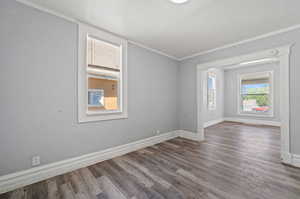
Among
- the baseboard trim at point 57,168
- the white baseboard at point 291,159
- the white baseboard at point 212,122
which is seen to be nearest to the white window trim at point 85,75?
the baseboard trim at point 57,168

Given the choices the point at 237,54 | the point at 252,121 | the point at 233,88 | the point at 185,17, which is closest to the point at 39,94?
the point at 185,17

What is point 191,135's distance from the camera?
11.7 feet

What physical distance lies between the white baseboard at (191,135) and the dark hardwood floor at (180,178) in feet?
2.53

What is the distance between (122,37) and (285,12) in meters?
2.78

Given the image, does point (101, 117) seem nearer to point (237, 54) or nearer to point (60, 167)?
point (60, 167)

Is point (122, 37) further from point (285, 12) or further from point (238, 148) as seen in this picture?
point (238, 148)

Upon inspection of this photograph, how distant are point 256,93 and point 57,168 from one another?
7.72 metres

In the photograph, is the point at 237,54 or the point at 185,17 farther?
the point at 237,54

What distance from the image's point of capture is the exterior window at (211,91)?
17.5 ft

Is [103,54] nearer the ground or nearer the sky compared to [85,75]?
nearer the sky

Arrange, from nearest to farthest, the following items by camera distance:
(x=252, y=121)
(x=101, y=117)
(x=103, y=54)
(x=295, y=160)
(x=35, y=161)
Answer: (x=35, y=161), (x=295, y=160), (x=101, y=117), (x=103, y=54), (x=252, y=121)

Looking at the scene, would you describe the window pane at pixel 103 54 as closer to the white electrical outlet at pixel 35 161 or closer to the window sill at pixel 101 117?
the window sill at pixel 101 117

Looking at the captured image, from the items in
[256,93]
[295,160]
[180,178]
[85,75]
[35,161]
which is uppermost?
[85,75]

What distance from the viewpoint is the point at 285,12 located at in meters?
1.81
